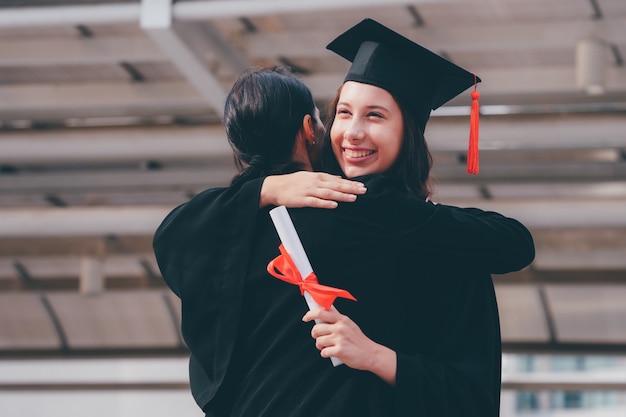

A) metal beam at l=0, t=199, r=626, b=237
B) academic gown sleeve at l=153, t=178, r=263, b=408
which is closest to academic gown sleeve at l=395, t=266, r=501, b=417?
academic gown sleeve at l=153, t=178, r=263, b=408

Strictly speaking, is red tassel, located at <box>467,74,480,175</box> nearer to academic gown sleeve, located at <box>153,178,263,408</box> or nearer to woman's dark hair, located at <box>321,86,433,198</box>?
woman's dark hair, located at <box>321,86,433,198</box>

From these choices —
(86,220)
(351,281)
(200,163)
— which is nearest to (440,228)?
(351,281)

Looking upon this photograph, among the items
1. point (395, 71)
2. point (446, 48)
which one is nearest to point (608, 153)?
point (446, 48)

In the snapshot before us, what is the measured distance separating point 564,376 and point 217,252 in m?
10.4

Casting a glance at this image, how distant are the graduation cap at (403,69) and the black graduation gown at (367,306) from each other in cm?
26

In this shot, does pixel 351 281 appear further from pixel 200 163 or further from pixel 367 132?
pixel 200 163

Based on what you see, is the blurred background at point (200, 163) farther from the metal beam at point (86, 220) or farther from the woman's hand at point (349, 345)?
the woman's hand at point (349, 345)

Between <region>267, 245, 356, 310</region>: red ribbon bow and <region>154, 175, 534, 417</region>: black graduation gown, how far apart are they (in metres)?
0.05

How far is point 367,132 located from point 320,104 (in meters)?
5.90

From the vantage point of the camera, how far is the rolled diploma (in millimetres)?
2047

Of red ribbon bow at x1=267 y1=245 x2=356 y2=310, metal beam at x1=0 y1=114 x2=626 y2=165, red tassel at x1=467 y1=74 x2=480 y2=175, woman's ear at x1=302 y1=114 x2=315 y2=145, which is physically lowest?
metal beam at x1=0 y1=114 x2=626 y2=165

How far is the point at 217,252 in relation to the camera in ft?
7.25

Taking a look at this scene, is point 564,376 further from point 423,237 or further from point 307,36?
point 423,237

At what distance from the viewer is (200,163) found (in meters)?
10.5
